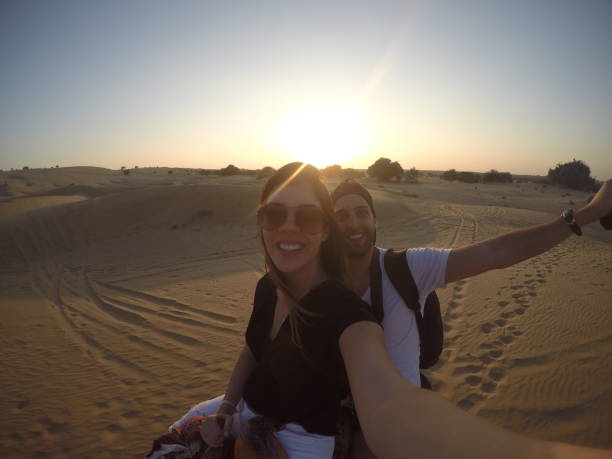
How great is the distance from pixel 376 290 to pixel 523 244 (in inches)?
34.9

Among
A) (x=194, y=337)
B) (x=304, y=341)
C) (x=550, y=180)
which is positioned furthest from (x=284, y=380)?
(x=550, y=180)

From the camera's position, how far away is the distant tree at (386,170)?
139ft

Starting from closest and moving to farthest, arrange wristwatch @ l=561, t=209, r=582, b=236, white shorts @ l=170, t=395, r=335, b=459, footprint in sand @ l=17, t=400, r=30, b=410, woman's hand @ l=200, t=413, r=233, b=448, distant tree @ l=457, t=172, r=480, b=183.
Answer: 1. white shorts @ l=170, t=395, r=335, b=459
2. wristwatch @ l=561, t=209, r=582, b=236
3. woman's hand @ l=200, t=413, r=233, b=448
4. footprint in sand @ l=17, t=400, r=30, b=410
5. distant tree @ l=457, t=172, r=480, b=183

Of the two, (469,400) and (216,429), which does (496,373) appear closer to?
(469,400)

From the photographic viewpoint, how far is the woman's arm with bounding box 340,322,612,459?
0.71 meters

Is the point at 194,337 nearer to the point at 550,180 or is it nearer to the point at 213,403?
the point at 213,403

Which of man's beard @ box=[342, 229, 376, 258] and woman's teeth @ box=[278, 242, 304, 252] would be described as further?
man's beard @ box=[342, 229, 376, 258]

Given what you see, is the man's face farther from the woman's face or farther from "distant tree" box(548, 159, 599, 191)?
"distant tree" box(548, 159, 599, 191)

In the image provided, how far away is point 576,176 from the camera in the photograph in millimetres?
40125

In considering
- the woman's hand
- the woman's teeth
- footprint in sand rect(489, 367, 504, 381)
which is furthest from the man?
footprint in sand rect(489, 367, 504, 381)

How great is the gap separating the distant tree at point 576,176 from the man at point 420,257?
51.4 meters

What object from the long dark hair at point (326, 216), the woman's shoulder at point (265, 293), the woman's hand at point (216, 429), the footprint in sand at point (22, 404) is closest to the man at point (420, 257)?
the long dark hair at point (326, 216)

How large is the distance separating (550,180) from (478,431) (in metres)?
58.3

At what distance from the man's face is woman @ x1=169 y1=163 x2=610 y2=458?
45 centimetres
